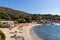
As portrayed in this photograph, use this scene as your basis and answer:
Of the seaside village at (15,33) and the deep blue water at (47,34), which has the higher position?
the seaside village at (15,33)

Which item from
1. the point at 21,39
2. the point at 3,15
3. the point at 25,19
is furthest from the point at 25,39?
the point at 25,19

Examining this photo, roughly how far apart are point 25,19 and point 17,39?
216ft

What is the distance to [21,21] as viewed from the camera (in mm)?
86750

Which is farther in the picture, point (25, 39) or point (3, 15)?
point (3, 15)

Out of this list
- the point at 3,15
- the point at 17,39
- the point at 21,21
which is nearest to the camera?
the point at 17,39

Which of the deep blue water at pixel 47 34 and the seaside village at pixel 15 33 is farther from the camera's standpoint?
the deep blue water at pixel 47 34

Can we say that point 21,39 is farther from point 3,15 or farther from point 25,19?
point 25,19

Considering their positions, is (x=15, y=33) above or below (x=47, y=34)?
above

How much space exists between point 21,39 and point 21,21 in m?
58.6

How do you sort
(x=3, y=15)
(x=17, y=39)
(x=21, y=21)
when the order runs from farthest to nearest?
(x=21, y=21) < (x=3, y=15) < (x=17, y=39)

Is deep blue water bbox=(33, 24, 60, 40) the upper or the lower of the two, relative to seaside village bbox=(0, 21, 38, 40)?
lower

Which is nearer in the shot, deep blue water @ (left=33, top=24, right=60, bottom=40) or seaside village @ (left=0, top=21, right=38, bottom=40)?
seaside village @ (left=0, top=21, right=38, bottom=40)

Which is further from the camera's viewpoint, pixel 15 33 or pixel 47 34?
pixel 47 34

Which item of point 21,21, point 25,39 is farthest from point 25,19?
point 25,39
